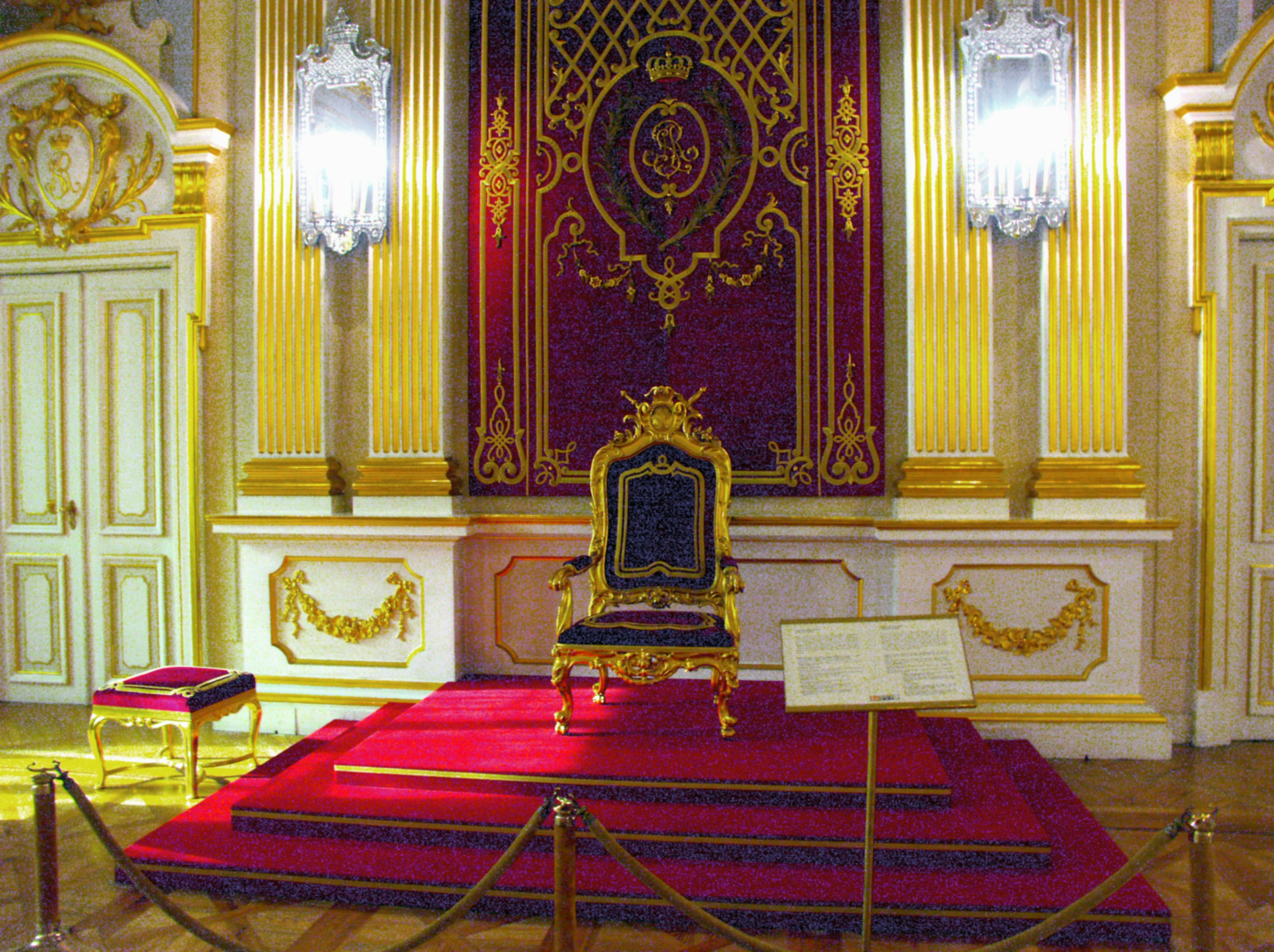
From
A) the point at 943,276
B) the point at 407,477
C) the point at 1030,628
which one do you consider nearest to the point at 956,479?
the point at 1030,628

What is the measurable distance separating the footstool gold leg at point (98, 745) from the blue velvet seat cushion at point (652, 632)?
6.09 ft

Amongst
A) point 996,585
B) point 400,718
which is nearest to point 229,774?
point 400,718

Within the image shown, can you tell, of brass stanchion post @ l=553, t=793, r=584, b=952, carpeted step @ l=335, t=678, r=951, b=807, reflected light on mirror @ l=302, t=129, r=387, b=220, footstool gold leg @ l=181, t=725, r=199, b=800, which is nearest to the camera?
brass stanchion post @ l=553, t=793, r=584, b=952

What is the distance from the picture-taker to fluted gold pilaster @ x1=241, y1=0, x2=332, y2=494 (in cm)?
434

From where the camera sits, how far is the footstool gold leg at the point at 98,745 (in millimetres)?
3496

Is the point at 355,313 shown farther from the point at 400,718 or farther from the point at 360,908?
the point at 360,908

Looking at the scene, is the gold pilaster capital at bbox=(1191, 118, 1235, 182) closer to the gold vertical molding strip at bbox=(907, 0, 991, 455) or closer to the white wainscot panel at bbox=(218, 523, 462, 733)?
the gold vertical molding strip at bbox=(907, 0, 991, 455)

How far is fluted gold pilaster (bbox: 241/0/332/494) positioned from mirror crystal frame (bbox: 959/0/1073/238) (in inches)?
121

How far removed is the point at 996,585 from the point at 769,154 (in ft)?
7.34

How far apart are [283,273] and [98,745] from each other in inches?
88.9

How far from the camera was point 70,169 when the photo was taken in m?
4.67

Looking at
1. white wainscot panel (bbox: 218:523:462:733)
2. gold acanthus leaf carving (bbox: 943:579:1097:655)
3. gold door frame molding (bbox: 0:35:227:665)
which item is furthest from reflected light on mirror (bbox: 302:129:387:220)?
gold acanthus leaf carving (bbox: 943:579:1097:655)

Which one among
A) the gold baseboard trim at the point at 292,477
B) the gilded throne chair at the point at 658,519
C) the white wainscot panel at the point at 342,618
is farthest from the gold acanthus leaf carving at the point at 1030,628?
the gold baseboard trim at the point at 292,477

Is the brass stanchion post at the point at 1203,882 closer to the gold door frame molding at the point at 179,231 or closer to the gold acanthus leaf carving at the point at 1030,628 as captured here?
the gold acanthus leaf carving at the point at 1030,628
